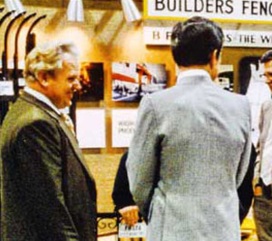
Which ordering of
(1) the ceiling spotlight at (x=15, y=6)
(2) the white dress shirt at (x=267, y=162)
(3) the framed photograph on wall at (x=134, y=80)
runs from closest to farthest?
(2) the white dress shirt at (x=267, y=162)
(1) the ceiling spotlight at (x=15, y=6)
(3) the framed photograph on wall at (x=134, y=80)

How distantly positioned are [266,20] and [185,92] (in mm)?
3019

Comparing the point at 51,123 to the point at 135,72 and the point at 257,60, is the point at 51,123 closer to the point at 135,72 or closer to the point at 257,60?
the point at 135,72

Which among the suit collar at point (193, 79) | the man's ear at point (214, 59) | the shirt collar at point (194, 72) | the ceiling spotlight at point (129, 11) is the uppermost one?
the ceiling spotlight at point (129, 11)

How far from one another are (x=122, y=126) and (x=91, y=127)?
25 centimetres

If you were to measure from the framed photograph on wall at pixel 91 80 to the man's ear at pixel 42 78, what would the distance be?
2550 millimetres

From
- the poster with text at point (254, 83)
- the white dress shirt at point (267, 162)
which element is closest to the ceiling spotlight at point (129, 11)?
the poster with text at point (254, 83)

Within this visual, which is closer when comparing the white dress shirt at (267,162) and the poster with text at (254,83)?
the white dress shirt at (267,162)

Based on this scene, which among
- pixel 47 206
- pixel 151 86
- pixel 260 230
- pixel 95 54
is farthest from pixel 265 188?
pixel 47 206

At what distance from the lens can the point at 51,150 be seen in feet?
7.41

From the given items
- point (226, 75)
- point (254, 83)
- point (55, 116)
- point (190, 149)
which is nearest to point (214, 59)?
point (190, 149)

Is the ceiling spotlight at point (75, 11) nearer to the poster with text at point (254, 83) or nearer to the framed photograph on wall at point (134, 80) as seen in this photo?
the framed photograph on wall at point (134, 80)

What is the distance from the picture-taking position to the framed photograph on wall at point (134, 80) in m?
Result: 5.03

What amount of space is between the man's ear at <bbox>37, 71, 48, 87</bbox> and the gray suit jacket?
19.3 inches

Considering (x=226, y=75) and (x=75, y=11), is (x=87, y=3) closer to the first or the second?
(x=75, y=11)
